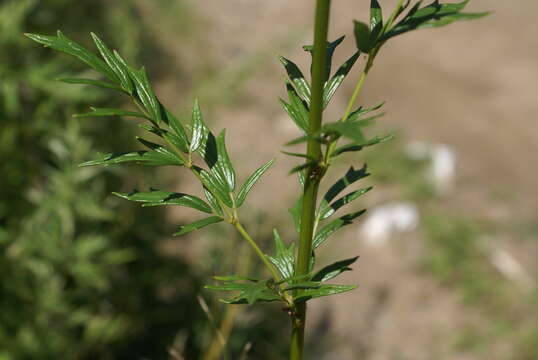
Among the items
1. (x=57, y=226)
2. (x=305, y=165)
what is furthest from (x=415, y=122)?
(x=305, y=165)

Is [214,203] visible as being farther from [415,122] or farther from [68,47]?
[415,122]

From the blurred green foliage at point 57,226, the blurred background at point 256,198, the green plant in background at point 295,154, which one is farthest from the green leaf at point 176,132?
the blurred green foliage at point 57,226

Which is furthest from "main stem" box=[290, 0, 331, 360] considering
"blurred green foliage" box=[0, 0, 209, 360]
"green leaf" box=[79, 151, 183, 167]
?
"blurred green foliage" box=[0, 0, 209, 360]

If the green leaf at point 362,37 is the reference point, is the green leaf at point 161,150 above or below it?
below

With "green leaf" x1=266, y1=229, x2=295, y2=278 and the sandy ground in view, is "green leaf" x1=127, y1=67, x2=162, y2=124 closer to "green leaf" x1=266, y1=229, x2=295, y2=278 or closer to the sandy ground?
"green leaf" x1=266, y1=229, x2=295, y2=278

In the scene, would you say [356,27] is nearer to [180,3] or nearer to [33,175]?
[33,175]

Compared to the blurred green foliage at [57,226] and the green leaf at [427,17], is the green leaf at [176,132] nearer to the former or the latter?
the green leaf at [427,17]
